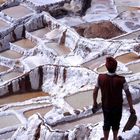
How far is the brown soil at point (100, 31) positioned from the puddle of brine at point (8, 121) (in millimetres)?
4378

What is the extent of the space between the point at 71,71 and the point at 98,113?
2750 mm

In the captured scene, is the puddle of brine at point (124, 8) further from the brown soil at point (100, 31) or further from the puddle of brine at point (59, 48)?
the puddle of brine at point (59, 48)

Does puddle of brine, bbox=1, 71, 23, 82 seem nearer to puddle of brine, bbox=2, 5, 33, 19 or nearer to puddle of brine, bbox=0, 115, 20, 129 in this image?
puddle of brine, bbox=0, 115, 20, 129

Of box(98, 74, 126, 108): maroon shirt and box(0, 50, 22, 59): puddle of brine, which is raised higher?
box(98, 74, 126, 108): maroon shirt

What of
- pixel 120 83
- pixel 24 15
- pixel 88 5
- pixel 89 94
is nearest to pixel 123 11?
pixel 88 5

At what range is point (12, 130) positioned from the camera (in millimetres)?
8945

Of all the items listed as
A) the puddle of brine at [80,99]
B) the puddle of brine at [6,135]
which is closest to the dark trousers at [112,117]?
the puddle of brine at [80,99]

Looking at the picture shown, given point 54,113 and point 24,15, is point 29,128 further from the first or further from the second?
point 24,15

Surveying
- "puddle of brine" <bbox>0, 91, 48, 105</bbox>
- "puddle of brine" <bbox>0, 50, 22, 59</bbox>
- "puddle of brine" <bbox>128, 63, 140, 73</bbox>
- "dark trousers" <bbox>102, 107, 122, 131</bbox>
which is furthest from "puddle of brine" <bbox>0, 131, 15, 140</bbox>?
"puddle of brine" <bbox>0, 50, 22, 59</bbox>

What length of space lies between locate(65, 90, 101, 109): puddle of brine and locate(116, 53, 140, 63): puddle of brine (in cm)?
190

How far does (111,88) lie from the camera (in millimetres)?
6379

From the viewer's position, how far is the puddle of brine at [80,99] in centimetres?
902

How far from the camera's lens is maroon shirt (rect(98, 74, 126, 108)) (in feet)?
20.9

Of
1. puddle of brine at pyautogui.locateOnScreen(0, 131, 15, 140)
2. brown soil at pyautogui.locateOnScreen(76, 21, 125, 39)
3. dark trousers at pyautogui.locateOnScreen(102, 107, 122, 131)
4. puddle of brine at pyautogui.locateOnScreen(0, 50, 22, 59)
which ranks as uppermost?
dark trousers at pyautogui.locateOnScreen(102, 107, 122, 131)
